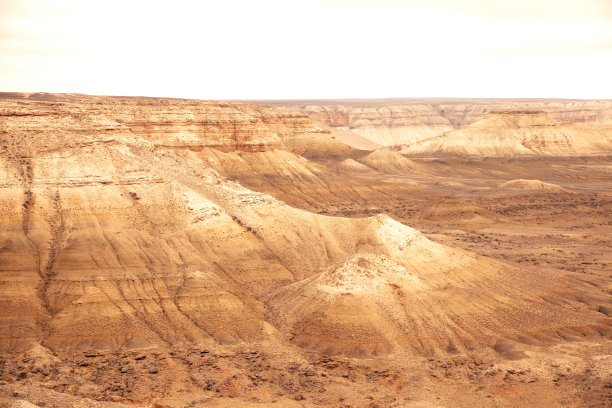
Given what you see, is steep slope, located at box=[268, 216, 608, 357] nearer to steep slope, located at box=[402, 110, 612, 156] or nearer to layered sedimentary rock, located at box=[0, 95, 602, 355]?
layered sedimentary rock, located at box=[0, 95, 602, 355]

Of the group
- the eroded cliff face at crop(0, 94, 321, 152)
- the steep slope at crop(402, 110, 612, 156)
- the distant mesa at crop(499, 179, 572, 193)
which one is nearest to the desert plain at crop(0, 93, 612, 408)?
the eroded cliff face at crop(0, 94, 321, 152)

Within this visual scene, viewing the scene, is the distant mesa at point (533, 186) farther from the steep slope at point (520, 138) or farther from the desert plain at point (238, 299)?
the steep slope at point (520, 138)

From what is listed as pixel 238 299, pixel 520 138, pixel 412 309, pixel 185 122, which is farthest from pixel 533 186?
pixel 238 299

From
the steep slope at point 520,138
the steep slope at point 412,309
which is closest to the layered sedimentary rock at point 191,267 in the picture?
the steep slope at point 412,309

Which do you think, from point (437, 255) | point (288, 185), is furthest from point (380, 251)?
point (288, 185)

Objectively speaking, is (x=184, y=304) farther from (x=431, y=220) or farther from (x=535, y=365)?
(x=431, y=220)

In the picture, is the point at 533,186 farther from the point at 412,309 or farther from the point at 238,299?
the point at 238,299
